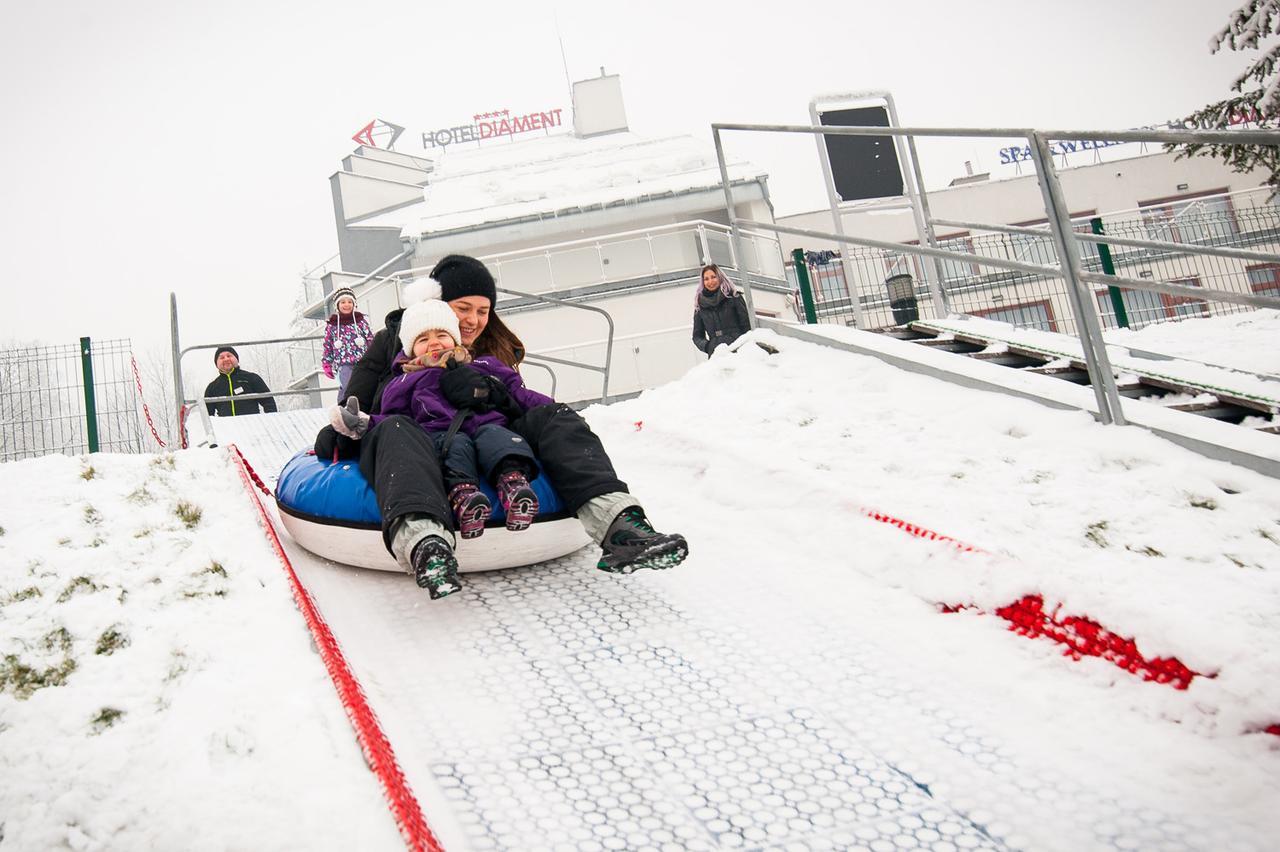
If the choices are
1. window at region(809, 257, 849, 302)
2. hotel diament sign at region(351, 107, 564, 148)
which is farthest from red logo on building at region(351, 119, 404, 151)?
window at region(809, 257, 849, 302)

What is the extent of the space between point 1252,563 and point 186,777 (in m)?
2.57

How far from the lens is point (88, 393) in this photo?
798 cm

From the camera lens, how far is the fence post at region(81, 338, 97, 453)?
25.8ft

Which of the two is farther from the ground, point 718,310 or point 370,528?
point 718,310

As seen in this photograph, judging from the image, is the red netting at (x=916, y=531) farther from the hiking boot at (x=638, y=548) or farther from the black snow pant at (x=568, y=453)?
the black snow pant at (x=568, y=453)

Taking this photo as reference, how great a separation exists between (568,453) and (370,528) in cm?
64

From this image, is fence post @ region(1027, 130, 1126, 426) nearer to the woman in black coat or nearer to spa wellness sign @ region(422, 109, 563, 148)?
the woman in black coat

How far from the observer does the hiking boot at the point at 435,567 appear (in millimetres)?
2080

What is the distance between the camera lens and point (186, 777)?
4.71 ft

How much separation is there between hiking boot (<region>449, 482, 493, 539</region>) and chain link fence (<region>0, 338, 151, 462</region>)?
6.62 metres

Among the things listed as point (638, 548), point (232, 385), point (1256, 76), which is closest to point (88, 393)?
point (232, 385)

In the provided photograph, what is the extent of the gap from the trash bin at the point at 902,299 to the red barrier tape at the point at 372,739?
5.45m

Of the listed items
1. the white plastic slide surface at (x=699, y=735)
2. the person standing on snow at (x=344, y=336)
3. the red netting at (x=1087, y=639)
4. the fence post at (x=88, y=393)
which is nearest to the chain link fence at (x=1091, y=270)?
the person standing on snow at (x=344, y=336)

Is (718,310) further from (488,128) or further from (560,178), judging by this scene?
(488,128)
